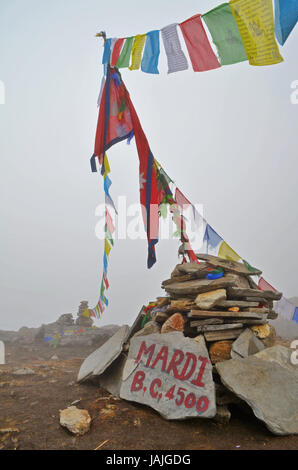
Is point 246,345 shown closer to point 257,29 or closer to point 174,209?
point 174,209

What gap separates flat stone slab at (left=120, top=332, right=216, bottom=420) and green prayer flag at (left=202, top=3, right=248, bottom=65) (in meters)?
5.80

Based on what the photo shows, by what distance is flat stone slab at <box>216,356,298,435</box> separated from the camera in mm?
3588

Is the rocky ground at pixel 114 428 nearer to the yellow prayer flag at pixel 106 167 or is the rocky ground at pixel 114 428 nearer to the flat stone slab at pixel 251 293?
the flat stone slab at pixel 251 293

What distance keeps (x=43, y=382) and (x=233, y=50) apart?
881 centimetres

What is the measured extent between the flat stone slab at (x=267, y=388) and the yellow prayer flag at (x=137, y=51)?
7030 mm

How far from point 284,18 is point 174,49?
2298 millimetres

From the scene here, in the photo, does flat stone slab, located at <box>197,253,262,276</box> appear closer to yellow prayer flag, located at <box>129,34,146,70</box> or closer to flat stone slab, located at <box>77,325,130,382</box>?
flat stone slab, located at <box>77,325,130,382</box>

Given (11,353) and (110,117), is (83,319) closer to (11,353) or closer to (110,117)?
(11,353)

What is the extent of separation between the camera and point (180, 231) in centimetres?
773

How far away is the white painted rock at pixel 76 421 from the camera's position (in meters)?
3.55

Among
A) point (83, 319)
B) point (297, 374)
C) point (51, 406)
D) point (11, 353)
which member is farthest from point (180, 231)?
point (83, 319)

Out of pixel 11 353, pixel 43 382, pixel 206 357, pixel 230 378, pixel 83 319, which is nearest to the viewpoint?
pixel 230 378

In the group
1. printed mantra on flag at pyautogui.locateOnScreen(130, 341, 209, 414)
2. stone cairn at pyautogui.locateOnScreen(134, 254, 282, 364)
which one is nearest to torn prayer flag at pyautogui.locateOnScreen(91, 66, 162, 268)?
stone cairn at pyautogui.locateOnScreen(134, 254, 282, 364)

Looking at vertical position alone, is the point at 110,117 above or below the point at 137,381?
above
